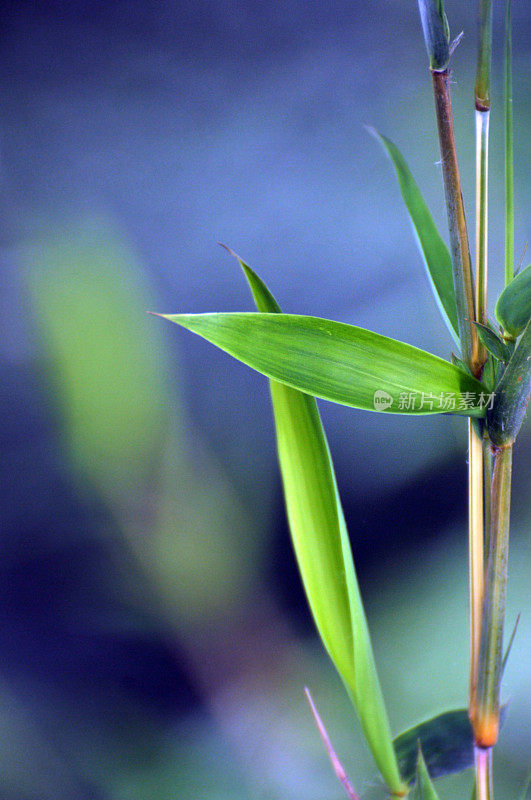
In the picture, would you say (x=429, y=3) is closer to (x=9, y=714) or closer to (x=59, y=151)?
(x=59, y=151)

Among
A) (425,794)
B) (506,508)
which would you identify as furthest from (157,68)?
(425,794)

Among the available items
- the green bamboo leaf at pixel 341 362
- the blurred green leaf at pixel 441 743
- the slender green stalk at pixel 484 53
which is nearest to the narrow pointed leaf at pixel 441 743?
the blurred green leaf at pixel 441 743

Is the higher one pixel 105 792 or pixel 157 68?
pixel 157 68

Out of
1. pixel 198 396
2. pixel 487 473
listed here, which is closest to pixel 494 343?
pixel 487 473

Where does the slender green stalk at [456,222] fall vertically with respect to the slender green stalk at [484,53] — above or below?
below

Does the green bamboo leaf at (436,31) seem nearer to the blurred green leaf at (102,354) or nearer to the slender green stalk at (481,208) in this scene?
the slender green stalk at (481,208)

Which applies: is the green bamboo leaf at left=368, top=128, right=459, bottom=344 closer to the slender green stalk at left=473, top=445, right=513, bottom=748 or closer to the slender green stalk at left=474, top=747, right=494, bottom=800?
the slender green stalk at left=473, top=445, right=513, bottom=748
